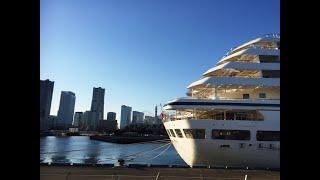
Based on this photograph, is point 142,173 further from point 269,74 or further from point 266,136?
point 269,74

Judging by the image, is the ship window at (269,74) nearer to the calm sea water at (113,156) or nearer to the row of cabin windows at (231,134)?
the row of cabin windows at (231,134)

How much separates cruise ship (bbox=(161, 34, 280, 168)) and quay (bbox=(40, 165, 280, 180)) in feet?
22.0

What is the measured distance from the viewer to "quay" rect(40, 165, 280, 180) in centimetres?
1798

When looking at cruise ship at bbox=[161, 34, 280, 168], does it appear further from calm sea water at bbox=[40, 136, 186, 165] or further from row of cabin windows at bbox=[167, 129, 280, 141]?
calm sea water at bbox=[40, 136, 186, 165]

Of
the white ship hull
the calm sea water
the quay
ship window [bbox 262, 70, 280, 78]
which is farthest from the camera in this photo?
the calm sea water

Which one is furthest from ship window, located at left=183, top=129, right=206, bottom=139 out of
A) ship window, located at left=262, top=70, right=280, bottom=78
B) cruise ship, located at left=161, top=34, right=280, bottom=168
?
ship window, located at left=262, top=70, right=280, bottom=78

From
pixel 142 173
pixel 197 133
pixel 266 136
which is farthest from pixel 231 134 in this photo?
pixel 142 173

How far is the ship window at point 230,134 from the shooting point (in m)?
28.6

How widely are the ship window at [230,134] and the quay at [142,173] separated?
6.80 meters

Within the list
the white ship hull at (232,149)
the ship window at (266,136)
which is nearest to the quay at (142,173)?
the white ship hull at (232,149)
